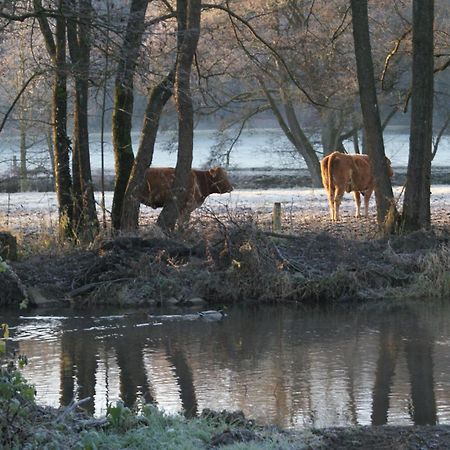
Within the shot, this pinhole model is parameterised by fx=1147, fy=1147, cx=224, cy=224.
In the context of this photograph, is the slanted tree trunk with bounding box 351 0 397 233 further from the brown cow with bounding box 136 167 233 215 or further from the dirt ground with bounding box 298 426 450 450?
the dirt ground with bounding box 298 426 450 450

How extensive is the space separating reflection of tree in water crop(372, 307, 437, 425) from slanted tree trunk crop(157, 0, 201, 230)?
Answer: 574cm

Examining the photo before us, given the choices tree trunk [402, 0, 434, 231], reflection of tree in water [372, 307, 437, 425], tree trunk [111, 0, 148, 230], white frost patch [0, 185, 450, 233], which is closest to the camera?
reflection of tree in water [372, 307, 437, 425]

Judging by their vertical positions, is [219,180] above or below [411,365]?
above

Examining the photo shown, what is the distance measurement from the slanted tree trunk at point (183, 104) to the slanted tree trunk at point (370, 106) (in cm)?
315

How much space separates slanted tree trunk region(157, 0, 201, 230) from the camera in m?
20.8

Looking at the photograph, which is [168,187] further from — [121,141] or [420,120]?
[420,120]

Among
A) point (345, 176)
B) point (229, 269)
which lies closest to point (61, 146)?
point (229, 269)

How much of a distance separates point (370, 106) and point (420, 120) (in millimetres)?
1087

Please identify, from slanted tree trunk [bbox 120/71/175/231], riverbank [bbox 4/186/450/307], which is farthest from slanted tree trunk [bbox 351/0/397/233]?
slanted tree trunk [bbox 120/71/175/231]

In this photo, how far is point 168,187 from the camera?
76.4 feet

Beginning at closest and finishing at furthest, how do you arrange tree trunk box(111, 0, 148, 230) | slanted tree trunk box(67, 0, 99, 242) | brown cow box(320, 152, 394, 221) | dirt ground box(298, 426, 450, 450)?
dirt ground box(298, 426, 450, 450) → slanted tree trunk box(67, 0, 99, 242) → tree trunk box(111, 0, 148, 230) → brown cow box(320, 152, 394, 221)

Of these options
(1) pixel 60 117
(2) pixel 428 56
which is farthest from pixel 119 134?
(2) pixel 428 56

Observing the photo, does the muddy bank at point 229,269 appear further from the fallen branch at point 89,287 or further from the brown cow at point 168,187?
the brown cow at point 168,187

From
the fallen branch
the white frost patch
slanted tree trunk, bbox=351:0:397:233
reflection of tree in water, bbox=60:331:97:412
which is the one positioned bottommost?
reflection of tree in water, bbox=60:331:97:412
